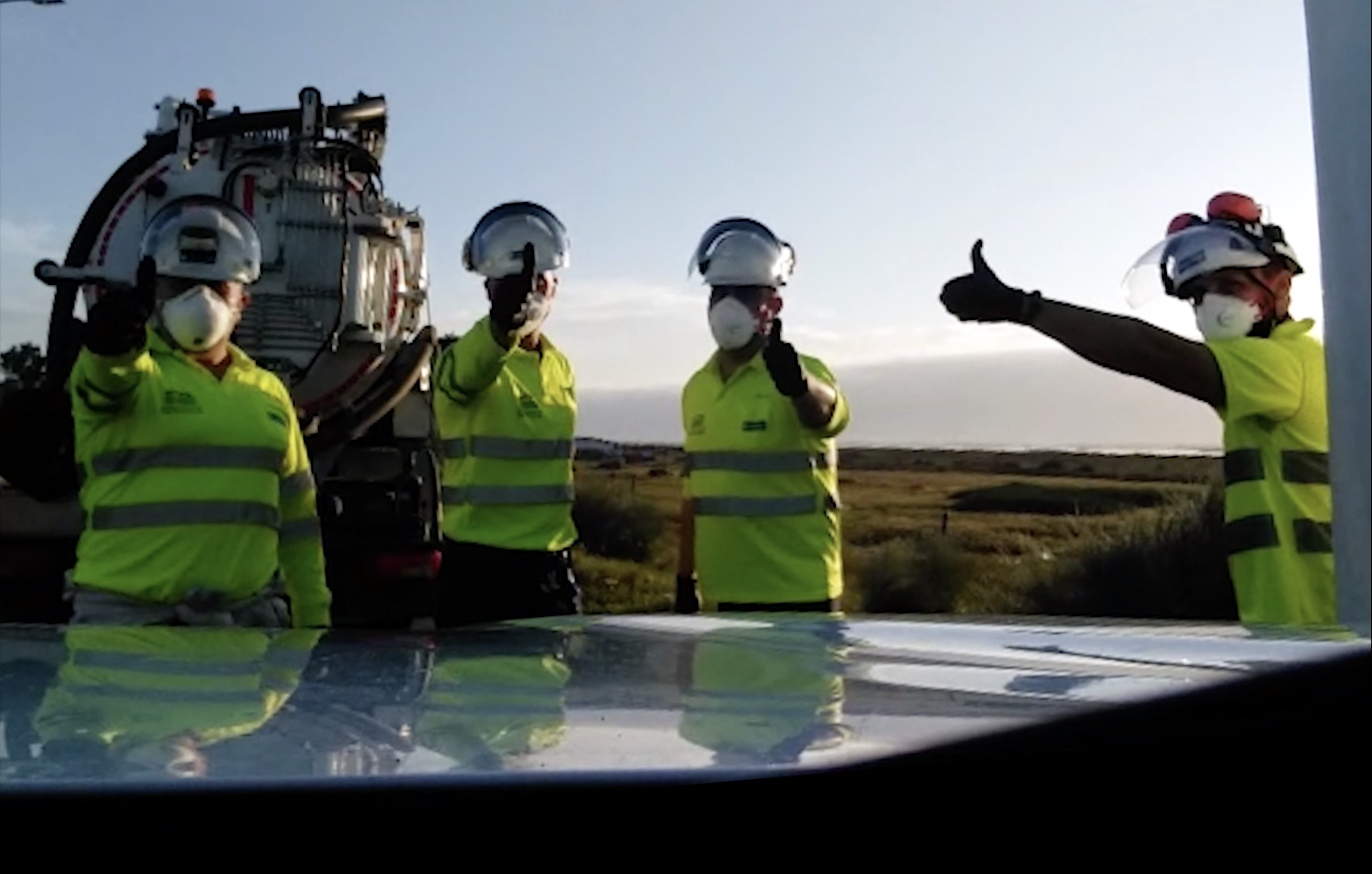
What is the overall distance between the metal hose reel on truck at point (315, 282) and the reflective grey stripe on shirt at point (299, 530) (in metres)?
4.10

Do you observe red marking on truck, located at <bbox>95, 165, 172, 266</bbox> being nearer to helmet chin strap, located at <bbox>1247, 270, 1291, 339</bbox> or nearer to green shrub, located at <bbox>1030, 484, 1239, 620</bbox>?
helmet chin strap, located at <bbox>1247, 270, 1291, 339</bbox>

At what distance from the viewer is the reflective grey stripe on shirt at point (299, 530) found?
171 inches

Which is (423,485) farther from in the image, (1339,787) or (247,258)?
(1339,787)

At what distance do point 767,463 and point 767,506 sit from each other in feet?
0.48

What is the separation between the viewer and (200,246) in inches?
173

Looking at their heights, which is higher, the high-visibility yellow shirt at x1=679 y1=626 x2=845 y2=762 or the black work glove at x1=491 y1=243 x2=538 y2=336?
the black work glove at x1=491 y1=243 x2=538 y2=336

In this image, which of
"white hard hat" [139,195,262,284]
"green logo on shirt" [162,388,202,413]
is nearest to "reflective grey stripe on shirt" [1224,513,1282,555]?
"green logo on shirt" [162,388,202,413]

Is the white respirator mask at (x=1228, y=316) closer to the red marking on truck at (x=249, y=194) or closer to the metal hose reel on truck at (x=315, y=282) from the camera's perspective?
the metal hose reel on truck at (x=315, y=282)

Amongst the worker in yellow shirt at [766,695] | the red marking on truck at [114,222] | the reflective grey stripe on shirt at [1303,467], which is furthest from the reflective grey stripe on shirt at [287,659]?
the red marking on truck at [114,222]

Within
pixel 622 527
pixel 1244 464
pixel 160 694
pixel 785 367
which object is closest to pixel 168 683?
pixel 160 694

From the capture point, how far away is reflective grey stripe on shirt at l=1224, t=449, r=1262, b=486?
3639 millimetres

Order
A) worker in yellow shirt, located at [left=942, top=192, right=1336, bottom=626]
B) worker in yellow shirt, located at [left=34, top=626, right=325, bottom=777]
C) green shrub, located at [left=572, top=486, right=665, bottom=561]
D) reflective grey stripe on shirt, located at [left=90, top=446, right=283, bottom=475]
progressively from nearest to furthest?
1. worker in yellow shirt, located at [left=34, top=626, right=325, bottom=777]
2. worker in yellow shirt, located at [left=942, top=192, right=1336, bottom=626]
3. reflective grey stripe on shirt, located at [left=90, top=446, right=283, bottom=475]
4. green shrub, located at [left=572, top=486, right=665, bottom=561]

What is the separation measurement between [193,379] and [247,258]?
487 mm

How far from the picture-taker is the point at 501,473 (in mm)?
5613
